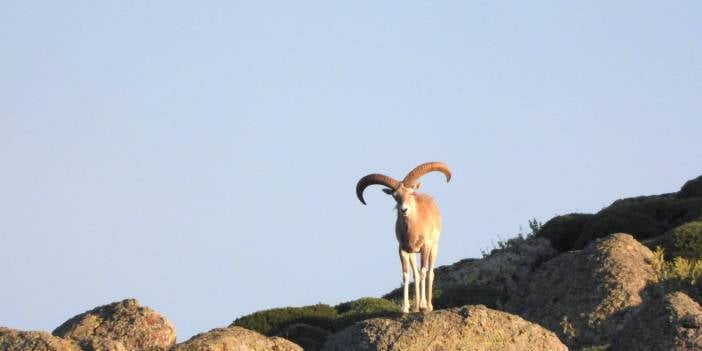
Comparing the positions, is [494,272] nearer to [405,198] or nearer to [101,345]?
[405,198]

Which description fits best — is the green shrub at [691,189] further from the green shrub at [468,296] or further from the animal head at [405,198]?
the animal head at [405,198]

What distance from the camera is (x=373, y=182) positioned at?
30.7m

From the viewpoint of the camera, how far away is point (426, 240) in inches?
1182

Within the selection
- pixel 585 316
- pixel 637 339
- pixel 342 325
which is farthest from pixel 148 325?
pixel 342 325

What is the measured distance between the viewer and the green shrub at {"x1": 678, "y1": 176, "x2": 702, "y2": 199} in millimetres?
54628

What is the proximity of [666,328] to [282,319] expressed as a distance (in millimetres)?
18080

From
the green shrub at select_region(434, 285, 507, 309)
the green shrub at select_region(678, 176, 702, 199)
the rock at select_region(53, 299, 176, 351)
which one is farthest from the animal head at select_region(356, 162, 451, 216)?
the green shrub at select_region(678, 176, 702, 199)

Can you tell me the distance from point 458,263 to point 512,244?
2.65 meters

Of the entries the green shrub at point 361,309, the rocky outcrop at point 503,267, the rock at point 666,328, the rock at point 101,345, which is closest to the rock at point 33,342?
the rock at point 101,345

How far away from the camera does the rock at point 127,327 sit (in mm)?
21969

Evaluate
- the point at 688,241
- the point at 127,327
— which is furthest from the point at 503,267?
the point at 127,327

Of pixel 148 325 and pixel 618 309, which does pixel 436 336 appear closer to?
pixel 148 325

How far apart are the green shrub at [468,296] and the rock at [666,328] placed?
16.8 m

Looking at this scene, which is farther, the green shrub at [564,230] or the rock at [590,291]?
the green shrub at [564,230]
